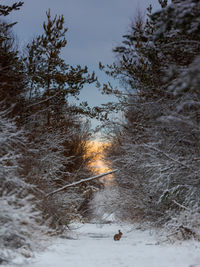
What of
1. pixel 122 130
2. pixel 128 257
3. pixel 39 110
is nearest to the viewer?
pixel 128 257

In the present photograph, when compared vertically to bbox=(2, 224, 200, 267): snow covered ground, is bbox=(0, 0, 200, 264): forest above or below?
above

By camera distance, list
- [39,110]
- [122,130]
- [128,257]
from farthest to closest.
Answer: [122,130] → [39,110] → [128,257]

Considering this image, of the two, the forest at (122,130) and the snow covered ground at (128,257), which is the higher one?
the forest at (122,130)

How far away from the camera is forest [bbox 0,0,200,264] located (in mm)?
5676

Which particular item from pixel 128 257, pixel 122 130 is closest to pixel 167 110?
pixel 128 257

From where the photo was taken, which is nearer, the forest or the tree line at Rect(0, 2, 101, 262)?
the forest

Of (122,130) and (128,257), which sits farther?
(122,130)

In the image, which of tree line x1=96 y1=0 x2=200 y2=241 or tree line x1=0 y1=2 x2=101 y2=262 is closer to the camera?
tree line x1=96 y1=0 x2=200 y2=241

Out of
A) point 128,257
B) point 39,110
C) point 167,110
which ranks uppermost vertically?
point 39,110

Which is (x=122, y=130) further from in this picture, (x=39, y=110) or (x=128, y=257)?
(x=128, y=257)

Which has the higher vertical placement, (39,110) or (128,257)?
(39,110)

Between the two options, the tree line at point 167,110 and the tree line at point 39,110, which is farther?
the tree line at point 39,110

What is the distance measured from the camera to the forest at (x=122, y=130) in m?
5.68

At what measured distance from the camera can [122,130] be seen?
61.8 feet
